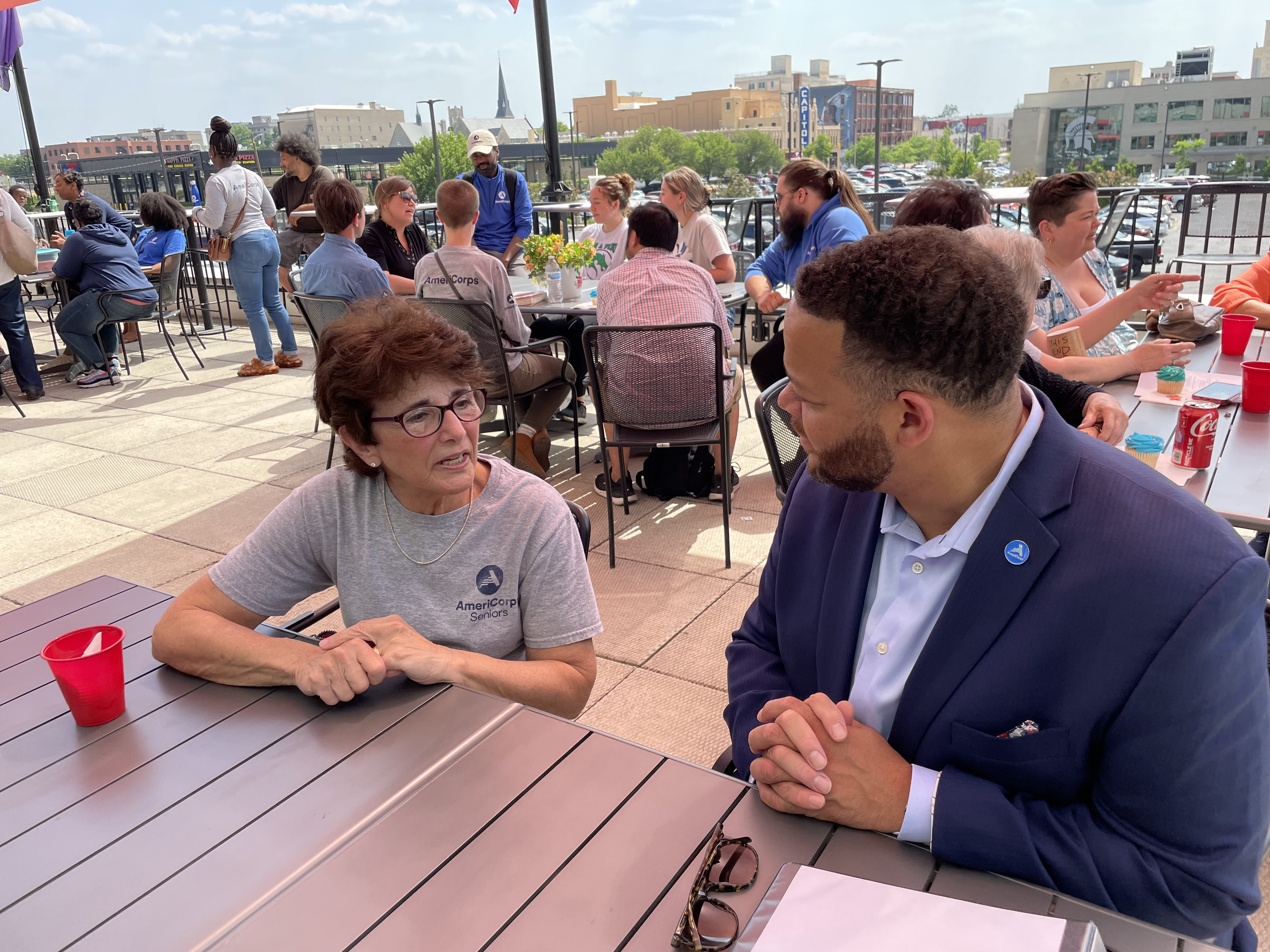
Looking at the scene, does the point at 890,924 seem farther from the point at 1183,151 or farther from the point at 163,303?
the point at 1183,151

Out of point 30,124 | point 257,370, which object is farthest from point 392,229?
point 30,124

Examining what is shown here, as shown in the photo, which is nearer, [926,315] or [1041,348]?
[926,315]

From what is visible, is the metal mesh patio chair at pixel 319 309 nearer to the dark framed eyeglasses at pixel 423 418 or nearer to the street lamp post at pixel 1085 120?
the dark framed eyeglasses at pixel 423 418

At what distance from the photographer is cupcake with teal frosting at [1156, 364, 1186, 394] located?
7.50ft

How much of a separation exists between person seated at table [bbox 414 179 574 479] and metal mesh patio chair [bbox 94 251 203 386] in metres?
A: 3.70

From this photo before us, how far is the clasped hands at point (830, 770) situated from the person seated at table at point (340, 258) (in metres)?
3.92

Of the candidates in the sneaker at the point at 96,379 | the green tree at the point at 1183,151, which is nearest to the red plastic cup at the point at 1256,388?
the sneaker at the point at 96,379

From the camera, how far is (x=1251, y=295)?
3.17m

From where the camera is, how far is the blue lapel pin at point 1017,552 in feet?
2.92

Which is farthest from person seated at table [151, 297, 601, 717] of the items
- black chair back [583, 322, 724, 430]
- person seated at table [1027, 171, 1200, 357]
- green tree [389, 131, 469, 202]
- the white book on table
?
green tree [389, 131, 469, 202]

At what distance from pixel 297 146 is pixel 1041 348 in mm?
6391

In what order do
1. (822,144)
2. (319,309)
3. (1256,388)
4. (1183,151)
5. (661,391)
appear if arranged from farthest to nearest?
(822,144) → (1183,151) → (319,309) → (661,391) → (1256,388)

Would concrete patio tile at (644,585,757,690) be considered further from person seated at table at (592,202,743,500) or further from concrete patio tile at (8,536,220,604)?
concrete patio tile at (8,536,220,604)

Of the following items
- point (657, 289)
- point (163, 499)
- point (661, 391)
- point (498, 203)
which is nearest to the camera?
point (661, 391)
